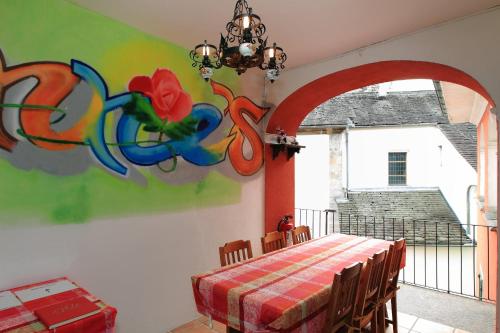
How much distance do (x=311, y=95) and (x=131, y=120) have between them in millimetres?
2295

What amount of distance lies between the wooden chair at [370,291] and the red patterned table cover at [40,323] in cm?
148

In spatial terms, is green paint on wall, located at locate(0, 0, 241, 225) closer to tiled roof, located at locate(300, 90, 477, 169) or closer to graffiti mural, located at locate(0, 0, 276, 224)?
graffiti mural, located at locate(0, 0, 276, 224)

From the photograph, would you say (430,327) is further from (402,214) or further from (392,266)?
(402,214)

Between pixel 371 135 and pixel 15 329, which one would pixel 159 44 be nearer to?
pixel 15 329

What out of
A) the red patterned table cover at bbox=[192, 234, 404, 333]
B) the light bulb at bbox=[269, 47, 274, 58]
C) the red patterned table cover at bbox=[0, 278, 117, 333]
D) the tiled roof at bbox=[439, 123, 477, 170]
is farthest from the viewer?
the tiled roof at bbox=[439, 123, 477, 170]

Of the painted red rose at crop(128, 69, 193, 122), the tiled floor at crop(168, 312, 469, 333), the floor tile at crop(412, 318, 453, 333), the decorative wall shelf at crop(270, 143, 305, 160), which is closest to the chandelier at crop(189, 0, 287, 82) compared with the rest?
the painted red rose at crop(128, 69, 193, 122)

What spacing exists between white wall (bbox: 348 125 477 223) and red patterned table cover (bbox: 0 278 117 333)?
10089 millimetres

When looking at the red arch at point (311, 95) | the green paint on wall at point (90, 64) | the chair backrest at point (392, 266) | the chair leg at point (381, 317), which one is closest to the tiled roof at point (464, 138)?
the red arch at point (311, 95)

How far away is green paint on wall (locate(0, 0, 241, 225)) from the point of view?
1.97 meters

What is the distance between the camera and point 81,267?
2258mm

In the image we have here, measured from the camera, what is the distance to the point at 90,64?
7.64 feet

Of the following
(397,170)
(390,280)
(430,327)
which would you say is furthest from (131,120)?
(397,170)

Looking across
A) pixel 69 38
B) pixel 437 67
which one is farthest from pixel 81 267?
pixel 437 67

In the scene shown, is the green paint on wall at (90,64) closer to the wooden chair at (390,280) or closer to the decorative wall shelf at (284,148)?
the decorative wall shelf at (284,148)
